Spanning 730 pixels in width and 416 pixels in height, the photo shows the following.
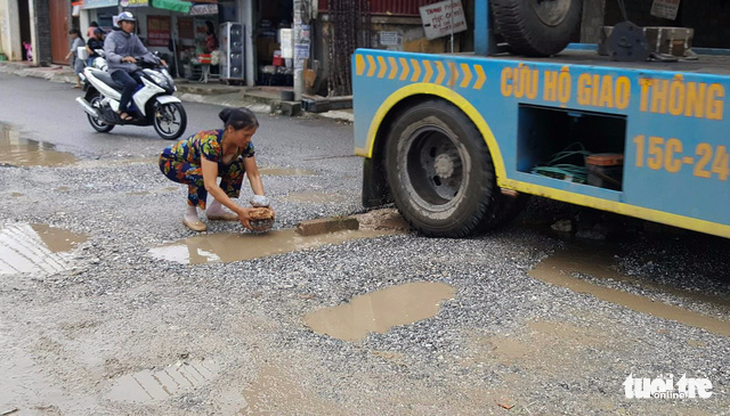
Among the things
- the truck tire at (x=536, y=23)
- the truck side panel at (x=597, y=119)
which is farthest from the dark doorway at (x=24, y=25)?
the truck tire at (x=536, y=23)

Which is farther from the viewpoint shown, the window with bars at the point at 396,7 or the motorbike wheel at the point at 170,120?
the window with bars at the point at 396,7

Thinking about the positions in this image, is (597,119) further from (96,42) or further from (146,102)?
(96,42)

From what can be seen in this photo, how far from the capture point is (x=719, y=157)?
3596mm

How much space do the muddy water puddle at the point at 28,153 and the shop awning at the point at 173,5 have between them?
7.38 meters

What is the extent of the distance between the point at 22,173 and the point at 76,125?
411 cm

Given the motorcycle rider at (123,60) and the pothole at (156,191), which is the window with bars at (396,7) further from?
the pothole at (156,191)

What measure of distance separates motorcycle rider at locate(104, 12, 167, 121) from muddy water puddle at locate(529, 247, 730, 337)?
21.6 feet

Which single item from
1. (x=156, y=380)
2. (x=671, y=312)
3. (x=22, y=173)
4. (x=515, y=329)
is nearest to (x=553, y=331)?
(x=515, y=329)

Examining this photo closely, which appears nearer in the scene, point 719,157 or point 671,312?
point 719,157

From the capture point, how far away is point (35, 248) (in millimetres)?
4898

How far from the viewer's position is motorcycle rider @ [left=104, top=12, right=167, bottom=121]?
375 inches

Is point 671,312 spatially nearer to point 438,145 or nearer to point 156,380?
point 438,145

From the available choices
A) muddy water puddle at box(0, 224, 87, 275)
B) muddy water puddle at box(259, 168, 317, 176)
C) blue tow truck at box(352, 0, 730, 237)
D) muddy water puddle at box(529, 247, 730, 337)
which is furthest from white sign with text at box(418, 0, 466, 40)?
muddy water puddle at box(0, 224, 87, 275)

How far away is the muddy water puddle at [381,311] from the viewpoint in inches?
143
